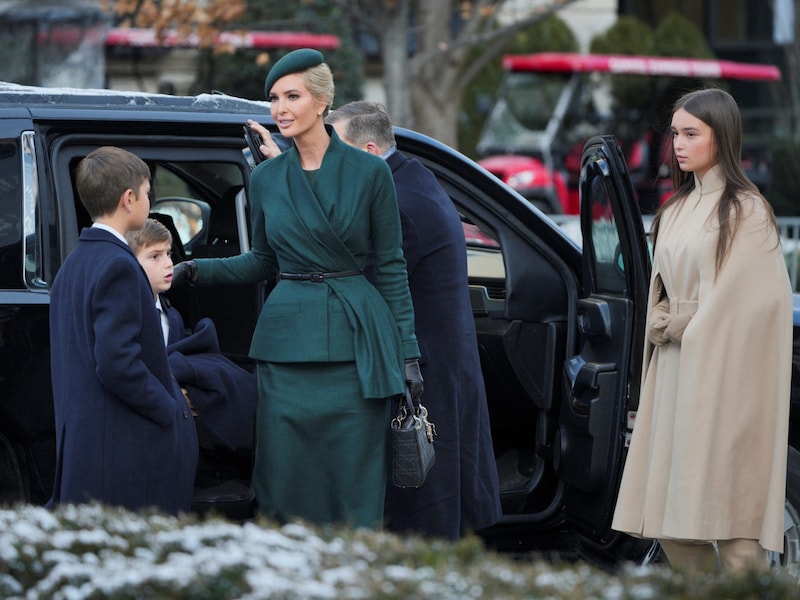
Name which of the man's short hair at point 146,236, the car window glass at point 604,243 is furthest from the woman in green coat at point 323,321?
the car window glass at point 604,243

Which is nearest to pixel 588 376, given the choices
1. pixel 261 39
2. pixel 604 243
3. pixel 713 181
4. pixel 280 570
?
pixel 604 243

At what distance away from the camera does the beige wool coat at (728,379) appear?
149 inches

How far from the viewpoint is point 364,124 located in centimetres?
398

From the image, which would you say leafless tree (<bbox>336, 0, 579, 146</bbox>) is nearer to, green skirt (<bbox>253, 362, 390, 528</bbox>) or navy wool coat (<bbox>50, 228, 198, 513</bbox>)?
green skirt (<bbox>253, 362, 390, 528</bbox>)

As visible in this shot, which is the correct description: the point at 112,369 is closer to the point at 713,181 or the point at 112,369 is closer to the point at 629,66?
the point at 713,181

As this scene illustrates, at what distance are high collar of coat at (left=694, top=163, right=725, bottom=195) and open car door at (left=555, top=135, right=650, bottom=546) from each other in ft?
0.78

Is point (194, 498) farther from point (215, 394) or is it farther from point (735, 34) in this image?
point (735, 34)

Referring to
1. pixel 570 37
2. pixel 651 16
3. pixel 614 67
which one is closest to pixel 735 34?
pixel 651 16

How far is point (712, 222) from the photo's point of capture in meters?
3.82

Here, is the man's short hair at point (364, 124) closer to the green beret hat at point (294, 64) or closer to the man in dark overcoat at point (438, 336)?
the man in dark overcoat at point (438, 336)

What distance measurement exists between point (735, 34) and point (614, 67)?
9.67 metres

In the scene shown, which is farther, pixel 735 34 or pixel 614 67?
pixel 735 34

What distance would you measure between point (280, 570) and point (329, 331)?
1506 millimetres

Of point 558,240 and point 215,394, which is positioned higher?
point 558,240
